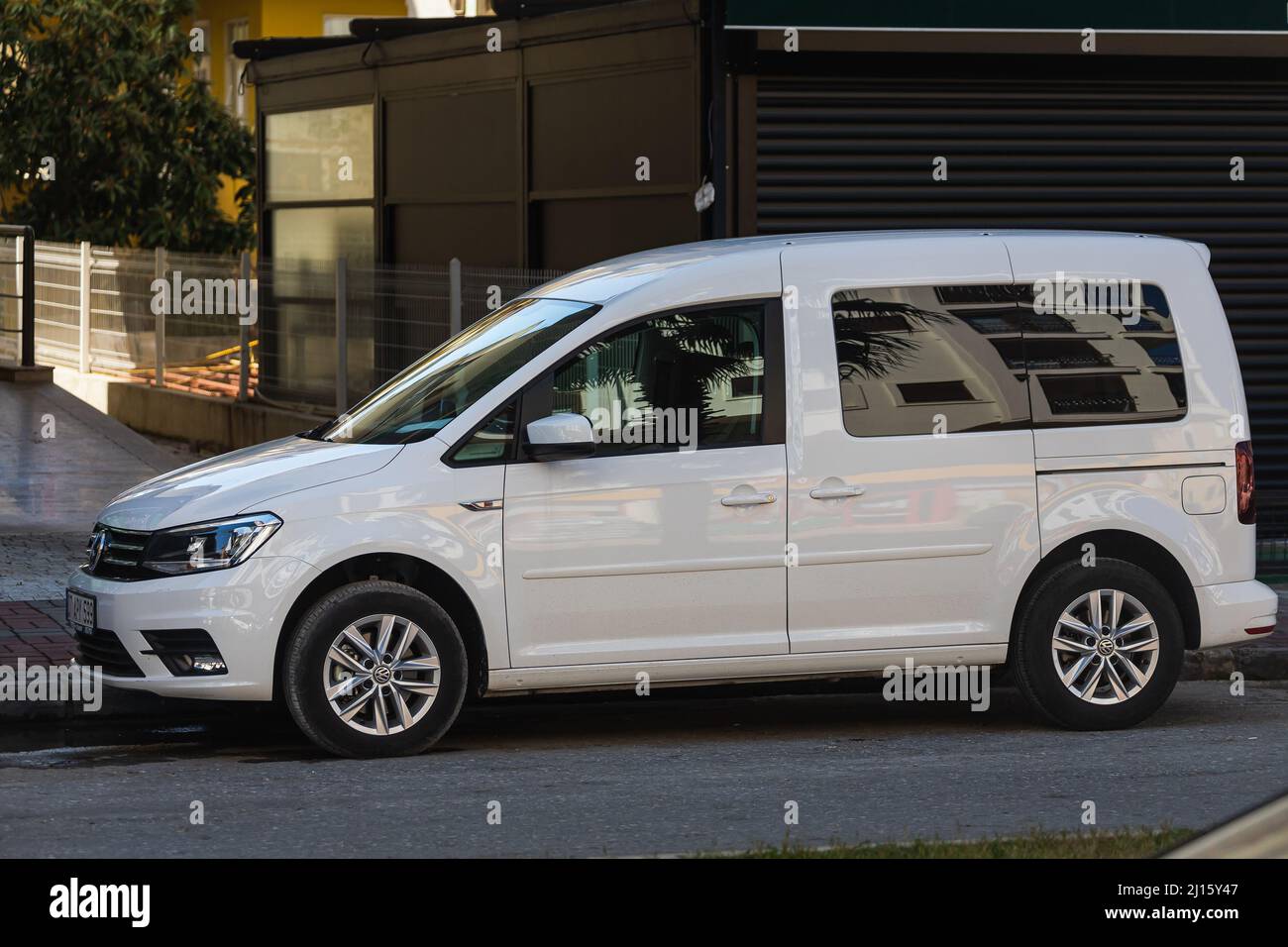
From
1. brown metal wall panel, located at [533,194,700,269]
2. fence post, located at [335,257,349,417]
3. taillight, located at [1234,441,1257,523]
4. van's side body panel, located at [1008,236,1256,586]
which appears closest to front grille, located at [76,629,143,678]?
van's side body panel, located at [1008,236,1256,586]

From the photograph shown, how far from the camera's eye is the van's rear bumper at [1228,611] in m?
8.39

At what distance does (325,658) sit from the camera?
7582 millimetres

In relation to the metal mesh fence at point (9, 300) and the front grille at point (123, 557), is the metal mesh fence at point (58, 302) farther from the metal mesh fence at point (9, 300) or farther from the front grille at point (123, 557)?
the front grille at point (123, 557)

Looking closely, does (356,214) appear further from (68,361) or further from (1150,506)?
(1150,506)

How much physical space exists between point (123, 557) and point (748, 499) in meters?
2.40

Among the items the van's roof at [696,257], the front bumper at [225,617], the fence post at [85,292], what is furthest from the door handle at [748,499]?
the fence post at [85,292]

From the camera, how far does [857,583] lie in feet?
26.3

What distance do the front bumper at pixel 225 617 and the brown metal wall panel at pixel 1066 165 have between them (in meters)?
6.82

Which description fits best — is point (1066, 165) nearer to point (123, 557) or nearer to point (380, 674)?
point (380, 674)

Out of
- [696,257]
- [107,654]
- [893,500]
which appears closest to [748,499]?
[893,500]

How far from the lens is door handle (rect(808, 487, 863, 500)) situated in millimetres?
7938

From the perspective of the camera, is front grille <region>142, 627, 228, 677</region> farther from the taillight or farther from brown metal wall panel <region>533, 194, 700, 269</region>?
brown metal wall panel <region>533, 194, 700, 269</region>
